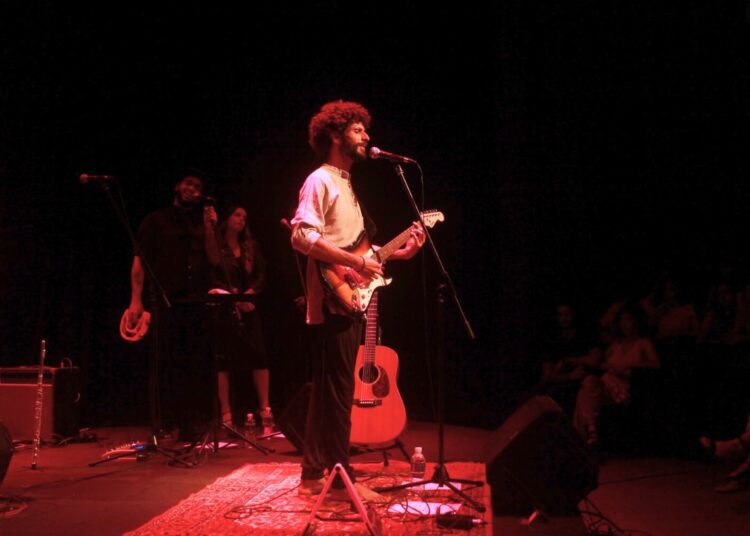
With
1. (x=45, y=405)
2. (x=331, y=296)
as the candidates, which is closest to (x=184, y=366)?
(x=45, y=405)

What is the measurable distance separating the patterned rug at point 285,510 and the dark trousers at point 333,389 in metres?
0.28

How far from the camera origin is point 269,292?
746cm

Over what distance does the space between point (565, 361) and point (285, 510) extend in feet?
11.5

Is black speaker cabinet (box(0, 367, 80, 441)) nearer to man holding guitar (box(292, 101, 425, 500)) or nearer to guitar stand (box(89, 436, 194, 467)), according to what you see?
guitar stand (box(89, 436, 194, 467))

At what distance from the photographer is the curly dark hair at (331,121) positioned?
369 centimetres

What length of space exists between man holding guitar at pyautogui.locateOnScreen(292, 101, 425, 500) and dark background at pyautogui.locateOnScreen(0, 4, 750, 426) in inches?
140

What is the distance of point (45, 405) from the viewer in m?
5.84

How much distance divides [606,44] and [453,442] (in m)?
4.40

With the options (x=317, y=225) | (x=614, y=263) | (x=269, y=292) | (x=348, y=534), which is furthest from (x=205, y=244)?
(x=614, y=263)

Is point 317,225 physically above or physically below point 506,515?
above

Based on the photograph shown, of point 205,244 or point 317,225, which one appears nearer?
point 317,225

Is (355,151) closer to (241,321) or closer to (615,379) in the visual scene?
(241,321)

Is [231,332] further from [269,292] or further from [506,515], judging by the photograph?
[506,515]

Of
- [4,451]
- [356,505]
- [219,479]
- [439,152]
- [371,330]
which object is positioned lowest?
[219,479]
